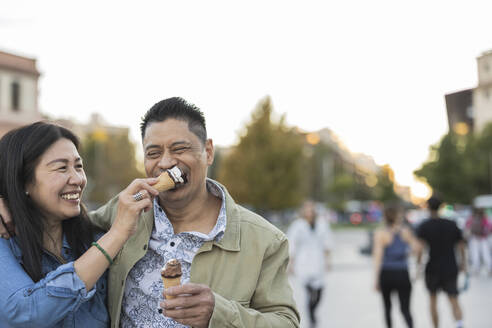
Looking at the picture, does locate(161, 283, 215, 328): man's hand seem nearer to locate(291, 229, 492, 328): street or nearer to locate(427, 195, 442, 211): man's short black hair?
locate(427, 195, 442, 211): man's short black hair

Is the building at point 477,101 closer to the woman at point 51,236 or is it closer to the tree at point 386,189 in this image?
the woman at point 51,236

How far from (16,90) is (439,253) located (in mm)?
37187

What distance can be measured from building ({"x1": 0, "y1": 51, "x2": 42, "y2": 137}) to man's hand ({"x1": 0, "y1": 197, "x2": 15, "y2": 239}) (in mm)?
36010

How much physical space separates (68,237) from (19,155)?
487mm

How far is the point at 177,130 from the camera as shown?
2.55m

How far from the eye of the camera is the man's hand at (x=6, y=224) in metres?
2.29

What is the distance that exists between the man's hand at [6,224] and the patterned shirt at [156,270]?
58 centimetres

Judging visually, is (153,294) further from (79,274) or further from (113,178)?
(113,178)

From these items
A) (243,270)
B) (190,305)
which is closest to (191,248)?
(243,270)

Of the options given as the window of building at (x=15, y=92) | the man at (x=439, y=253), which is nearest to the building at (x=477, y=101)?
the man at (x=439, y=253)

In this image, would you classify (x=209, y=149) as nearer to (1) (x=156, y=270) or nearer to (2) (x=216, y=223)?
(2) (x=216, y=223)

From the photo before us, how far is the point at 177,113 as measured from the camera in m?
2.58

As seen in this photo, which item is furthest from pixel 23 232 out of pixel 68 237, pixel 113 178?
pixel 113 178

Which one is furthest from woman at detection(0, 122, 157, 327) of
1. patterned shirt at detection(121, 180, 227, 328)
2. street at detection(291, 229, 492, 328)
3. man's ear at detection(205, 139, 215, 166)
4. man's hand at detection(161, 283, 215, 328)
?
street at detection(291, 229, 492, 328)
